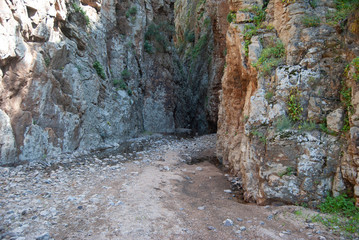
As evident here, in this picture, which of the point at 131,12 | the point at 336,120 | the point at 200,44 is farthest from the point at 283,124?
the point at 200,44

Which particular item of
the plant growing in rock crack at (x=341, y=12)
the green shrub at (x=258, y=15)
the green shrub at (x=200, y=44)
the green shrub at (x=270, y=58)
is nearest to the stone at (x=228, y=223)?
the green shrub at (x=270, y=58)

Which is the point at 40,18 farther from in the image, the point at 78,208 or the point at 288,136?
the point at 288,136

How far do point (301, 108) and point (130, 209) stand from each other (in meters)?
4.91

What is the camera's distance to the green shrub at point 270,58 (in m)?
6.82

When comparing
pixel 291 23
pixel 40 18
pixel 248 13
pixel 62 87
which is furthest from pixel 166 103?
pixel 291 23

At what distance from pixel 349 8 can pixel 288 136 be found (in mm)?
3679

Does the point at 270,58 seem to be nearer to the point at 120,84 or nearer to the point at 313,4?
the point at 313,4

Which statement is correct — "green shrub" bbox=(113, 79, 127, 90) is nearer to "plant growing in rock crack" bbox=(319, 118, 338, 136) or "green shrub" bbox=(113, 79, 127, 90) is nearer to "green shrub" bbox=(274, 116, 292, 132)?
"green shrub" bbox=(274, 116, 292, 132)

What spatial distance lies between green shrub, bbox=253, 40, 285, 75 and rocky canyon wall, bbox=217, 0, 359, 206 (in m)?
0.03

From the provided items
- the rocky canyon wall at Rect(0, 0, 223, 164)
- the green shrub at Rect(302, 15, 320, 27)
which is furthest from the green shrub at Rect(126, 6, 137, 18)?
the green shrub at Rect(302, 15, 320, 27)

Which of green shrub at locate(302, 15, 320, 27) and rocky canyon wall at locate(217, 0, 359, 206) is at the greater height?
green shrub at locate(302, 15, 320, 27)

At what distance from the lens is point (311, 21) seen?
6.38 metres

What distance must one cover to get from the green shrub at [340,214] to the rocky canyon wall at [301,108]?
183 mm

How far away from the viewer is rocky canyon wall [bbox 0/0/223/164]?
9562mm
